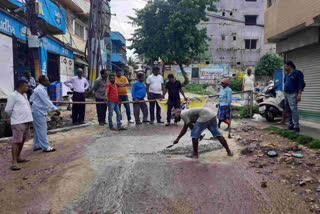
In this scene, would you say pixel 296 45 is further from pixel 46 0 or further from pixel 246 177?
pixel 46 0

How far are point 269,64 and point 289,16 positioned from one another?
21067 millimetres

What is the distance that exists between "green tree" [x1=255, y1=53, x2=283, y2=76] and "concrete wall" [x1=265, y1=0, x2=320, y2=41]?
19.1 m

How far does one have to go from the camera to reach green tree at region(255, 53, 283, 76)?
92.7 feet

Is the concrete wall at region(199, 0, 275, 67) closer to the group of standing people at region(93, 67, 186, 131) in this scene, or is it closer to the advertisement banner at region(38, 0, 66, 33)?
the advertisement banner at region(38, 0, 66, 33)

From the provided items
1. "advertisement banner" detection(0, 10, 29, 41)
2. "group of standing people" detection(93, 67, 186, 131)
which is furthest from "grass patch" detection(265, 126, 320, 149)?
"advertisement banner" detection(0, 10, 29, 41)

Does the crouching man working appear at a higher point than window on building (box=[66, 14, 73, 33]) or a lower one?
lower

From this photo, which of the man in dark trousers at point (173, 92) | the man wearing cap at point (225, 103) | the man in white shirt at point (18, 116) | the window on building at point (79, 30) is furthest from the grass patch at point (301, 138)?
the window on building at point (79, 30)

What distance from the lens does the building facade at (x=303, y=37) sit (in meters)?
7.83

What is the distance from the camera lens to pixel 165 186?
330 centimetres

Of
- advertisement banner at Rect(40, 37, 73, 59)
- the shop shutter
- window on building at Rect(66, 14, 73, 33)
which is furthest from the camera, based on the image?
window on building at Rect(66, 14, 73, 33)

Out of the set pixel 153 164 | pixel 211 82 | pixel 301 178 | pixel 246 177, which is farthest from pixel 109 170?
pixel 211 82

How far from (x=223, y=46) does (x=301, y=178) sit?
28.5 m

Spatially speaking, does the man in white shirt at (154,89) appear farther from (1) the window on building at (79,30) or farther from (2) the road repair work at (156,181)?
(1) the window on building at (79,30)

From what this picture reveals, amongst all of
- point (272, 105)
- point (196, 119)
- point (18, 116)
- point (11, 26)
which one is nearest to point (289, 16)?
point (272, 105)
